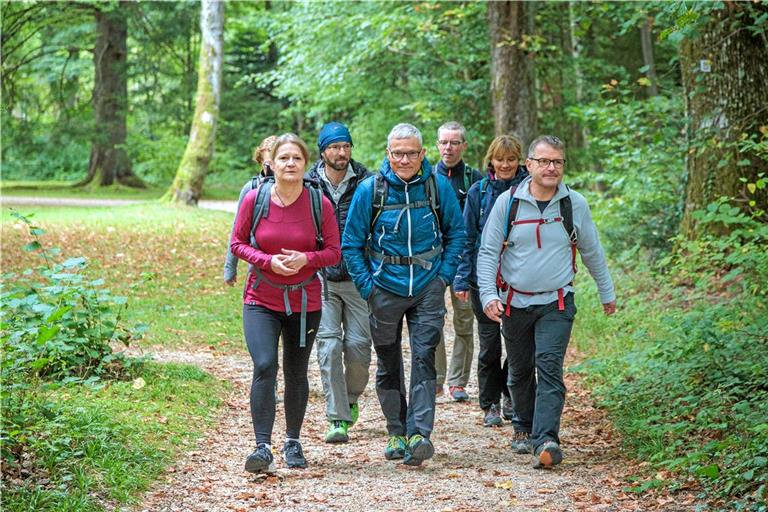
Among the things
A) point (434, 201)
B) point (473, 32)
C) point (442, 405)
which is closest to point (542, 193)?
point (434, 201)

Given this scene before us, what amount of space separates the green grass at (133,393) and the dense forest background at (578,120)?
39cm

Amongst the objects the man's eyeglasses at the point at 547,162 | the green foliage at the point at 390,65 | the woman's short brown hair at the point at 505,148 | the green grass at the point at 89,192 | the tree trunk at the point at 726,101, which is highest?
the green foliage at the point at 390,65

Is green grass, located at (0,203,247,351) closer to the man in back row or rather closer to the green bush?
the green bush

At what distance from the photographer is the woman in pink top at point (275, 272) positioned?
19.1ft

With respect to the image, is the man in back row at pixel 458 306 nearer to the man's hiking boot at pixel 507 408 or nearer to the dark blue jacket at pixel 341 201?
the man's hiking boot at pixel 507 408

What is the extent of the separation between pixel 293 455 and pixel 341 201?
181 cm

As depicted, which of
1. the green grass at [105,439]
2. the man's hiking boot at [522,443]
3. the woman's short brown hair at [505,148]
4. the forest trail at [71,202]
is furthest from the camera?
the forest trail at [71,202]

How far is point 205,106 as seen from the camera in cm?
2348

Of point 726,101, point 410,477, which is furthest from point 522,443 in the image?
point 726,101

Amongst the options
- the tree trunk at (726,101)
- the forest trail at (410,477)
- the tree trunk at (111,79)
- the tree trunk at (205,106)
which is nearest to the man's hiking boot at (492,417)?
the forest trail at (410,477)

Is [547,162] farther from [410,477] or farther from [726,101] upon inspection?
[726,101]

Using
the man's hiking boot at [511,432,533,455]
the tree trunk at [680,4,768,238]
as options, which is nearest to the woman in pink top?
the man's hiking boot at [511,432,533,455]

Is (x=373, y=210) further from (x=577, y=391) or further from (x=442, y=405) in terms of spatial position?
(x=577, y=391)

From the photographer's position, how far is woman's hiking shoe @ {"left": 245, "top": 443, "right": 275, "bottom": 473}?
5781mm
